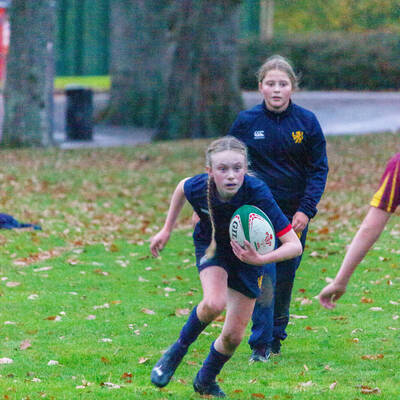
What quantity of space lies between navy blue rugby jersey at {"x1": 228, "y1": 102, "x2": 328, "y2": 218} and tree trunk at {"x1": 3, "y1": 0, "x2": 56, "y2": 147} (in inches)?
558

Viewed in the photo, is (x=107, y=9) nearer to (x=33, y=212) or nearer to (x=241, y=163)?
(x=33, y=212)

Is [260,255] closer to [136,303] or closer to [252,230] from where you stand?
[252,230]

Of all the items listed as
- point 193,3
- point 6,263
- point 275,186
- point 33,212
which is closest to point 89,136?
point 193,3

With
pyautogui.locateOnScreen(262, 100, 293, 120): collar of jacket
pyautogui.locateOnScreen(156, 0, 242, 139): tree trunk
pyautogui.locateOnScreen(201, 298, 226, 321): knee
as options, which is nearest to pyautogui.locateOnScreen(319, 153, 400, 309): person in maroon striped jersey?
pyautogui.locateOnScreen(201, 298, 226, 321): knee

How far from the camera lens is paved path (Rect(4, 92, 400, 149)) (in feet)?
82.2

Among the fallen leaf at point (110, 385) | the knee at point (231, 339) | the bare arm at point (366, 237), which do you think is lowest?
the fallen leaf at point (110, 385)

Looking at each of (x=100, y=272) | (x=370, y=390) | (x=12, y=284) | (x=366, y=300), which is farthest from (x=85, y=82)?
(x=370, y=390)

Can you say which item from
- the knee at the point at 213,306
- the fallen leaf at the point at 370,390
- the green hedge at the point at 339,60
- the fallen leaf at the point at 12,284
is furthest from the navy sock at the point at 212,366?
the green hedge at the point at 339,60

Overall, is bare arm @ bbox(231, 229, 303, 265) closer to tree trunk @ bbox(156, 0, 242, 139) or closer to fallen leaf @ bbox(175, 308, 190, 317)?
fallen leaf @ bbox(175, 308, 190, 317)

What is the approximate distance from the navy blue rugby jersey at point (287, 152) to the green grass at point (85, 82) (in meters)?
35.5

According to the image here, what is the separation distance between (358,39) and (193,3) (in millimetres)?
19064

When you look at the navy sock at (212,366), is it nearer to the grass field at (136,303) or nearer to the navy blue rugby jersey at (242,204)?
the grass field at (136,303)

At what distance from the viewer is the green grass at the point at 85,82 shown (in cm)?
4256

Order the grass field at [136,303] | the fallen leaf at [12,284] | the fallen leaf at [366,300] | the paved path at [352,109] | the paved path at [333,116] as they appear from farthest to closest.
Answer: the paved path at [352,109] → the paved path at [333,116] → the fallen leaf at [12,284] → the fallen leaf at [366,300] → the grass field at [136,303]
